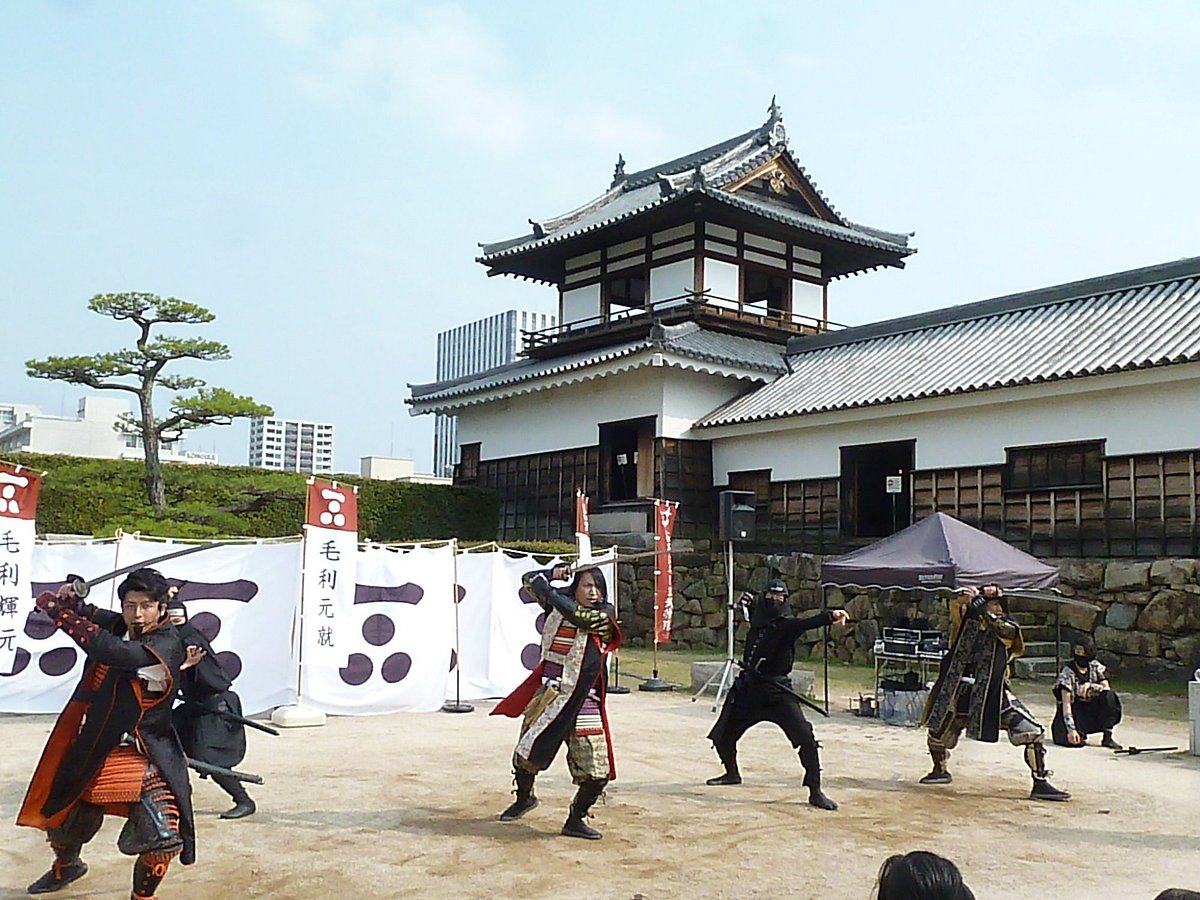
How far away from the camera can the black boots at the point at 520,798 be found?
6.61 meters

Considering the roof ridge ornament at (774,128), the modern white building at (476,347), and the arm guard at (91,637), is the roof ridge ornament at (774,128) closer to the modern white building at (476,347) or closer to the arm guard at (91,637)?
the arm guard at (91,637)

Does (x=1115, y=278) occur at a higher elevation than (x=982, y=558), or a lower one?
higher

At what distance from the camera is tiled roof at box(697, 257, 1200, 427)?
15820 mm

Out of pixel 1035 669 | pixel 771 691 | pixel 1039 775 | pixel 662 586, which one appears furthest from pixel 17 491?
pixel 1035 669

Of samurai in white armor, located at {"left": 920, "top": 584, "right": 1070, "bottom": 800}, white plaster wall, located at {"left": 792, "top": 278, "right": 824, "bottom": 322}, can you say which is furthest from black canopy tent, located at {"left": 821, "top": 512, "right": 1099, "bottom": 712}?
white plaster wall, located at {"left": 792, "top": 278, "right": 824, "bottom": 322}

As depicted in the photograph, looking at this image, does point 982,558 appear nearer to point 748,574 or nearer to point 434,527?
point 748,574

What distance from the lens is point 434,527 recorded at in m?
23.2

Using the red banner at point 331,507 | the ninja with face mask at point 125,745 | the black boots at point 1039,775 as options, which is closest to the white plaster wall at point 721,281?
the red banner at point 331,507

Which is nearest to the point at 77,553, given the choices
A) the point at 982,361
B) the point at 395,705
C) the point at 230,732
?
the point at 395,705

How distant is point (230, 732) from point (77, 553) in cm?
522

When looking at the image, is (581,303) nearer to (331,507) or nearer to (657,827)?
(331,507)

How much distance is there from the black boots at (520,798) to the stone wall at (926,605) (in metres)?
10.3

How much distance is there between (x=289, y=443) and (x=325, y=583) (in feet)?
219

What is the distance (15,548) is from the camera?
10250 millimetres
